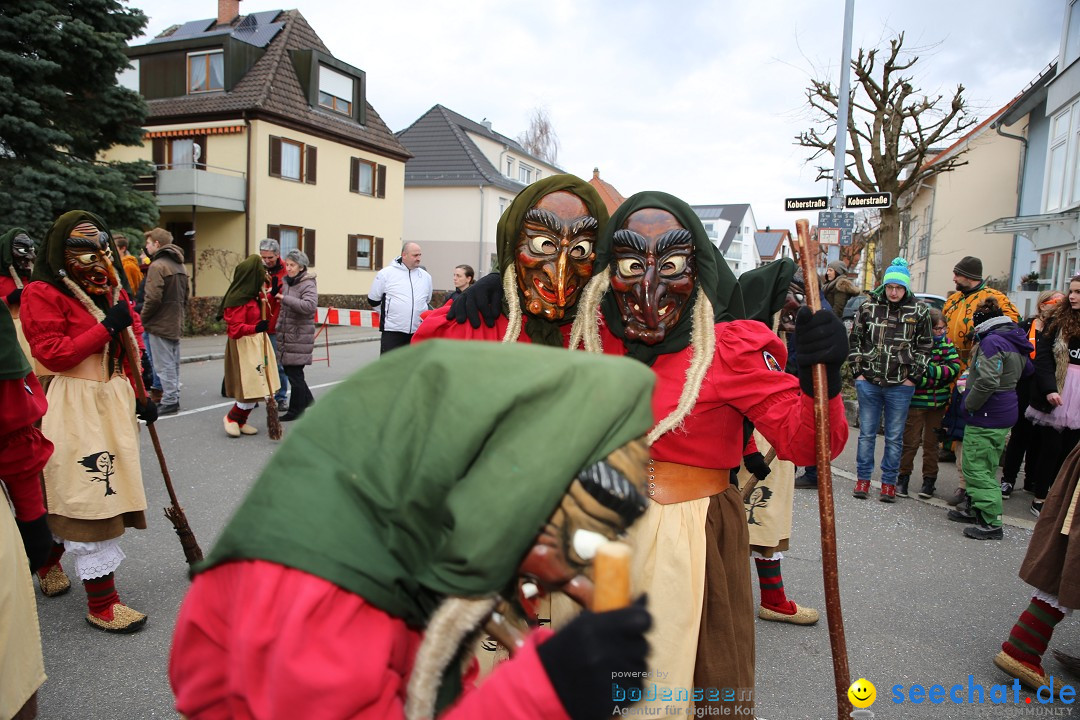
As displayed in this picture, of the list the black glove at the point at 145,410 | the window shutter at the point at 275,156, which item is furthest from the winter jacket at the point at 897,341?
the window shutter at the point at 275,156

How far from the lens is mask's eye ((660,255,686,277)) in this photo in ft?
7.34

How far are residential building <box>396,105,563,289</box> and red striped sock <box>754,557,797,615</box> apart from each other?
28336 mm

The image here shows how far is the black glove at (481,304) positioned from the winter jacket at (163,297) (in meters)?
6.42

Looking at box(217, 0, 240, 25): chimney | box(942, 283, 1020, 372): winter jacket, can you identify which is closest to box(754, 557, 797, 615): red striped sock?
box(942, 283, 1020, 372): winter jacket

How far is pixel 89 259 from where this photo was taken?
12.1ft

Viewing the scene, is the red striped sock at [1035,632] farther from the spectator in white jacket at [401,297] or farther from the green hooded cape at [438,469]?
the spectator in white jacket at [401,297]

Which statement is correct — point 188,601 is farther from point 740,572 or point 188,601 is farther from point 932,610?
point 932,610

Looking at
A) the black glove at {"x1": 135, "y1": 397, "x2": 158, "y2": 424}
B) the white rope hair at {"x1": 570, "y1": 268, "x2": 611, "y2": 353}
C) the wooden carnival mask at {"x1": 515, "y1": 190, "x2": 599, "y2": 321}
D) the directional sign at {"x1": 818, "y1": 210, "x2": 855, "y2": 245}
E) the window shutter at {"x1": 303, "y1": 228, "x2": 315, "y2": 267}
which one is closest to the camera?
the white rope hair at {"x1": 570, "y1": 268, "x2": 611, "y2": 353}

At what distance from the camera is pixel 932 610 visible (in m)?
4.25

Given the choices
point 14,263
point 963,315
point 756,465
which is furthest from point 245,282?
point 963,315

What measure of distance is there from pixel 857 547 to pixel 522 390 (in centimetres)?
508

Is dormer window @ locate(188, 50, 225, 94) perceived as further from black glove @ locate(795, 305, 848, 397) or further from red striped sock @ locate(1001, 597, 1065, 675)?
red striped sock @ locate(1001, 597, 1065, 675)

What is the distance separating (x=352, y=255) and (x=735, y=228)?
183ft

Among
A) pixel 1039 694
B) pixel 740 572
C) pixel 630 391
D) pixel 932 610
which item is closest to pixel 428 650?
pixel 630 391
